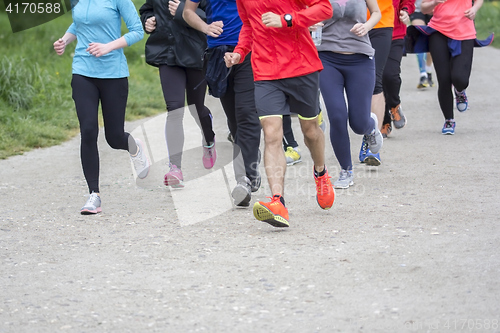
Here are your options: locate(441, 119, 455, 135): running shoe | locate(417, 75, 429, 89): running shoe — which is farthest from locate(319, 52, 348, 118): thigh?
locate(417, 75, 429, 89): running shoe

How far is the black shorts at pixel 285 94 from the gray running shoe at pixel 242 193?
885mm

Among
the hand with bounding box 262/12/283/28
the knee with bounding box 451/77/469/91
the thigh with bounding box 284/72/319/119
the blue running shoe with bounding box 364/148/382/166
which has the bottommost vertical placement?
the blue running shoe with bounding box 364/148/382/166

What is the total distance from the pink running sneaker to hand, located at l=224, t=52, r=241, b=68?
1.87 m

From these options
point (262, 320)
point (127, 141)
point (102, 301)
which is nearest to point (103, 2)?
point (127, 141)

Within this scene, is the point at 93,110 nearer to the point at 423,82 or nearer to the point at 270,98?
the point at 270,98

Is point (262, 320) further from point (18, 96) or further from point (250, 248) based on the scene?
point (18, 96)

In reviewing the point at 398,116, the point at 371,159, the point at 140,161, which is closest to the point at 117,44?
the point at 140,161

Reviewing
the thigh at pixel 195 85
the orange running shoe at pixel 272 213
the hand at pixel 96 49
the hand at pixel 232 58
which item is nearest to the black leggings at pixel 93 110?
the hand at pixel 96 49

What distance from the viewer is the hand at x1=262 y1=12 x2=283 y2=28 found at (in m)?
5.00

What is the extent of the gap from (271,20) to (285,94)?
23.5 inches

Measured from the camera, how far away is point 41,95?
1147cm

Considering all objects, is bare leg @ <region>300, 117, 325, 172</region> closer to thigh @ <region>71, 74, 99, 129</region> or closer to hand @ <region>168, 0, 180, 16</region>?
thigh @ <region>71, 74, 99, 129</region>

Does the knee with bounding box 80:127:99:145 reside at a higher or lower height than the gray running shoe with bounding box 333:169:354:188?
higher

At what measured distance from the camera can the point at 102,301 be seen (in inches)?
157
